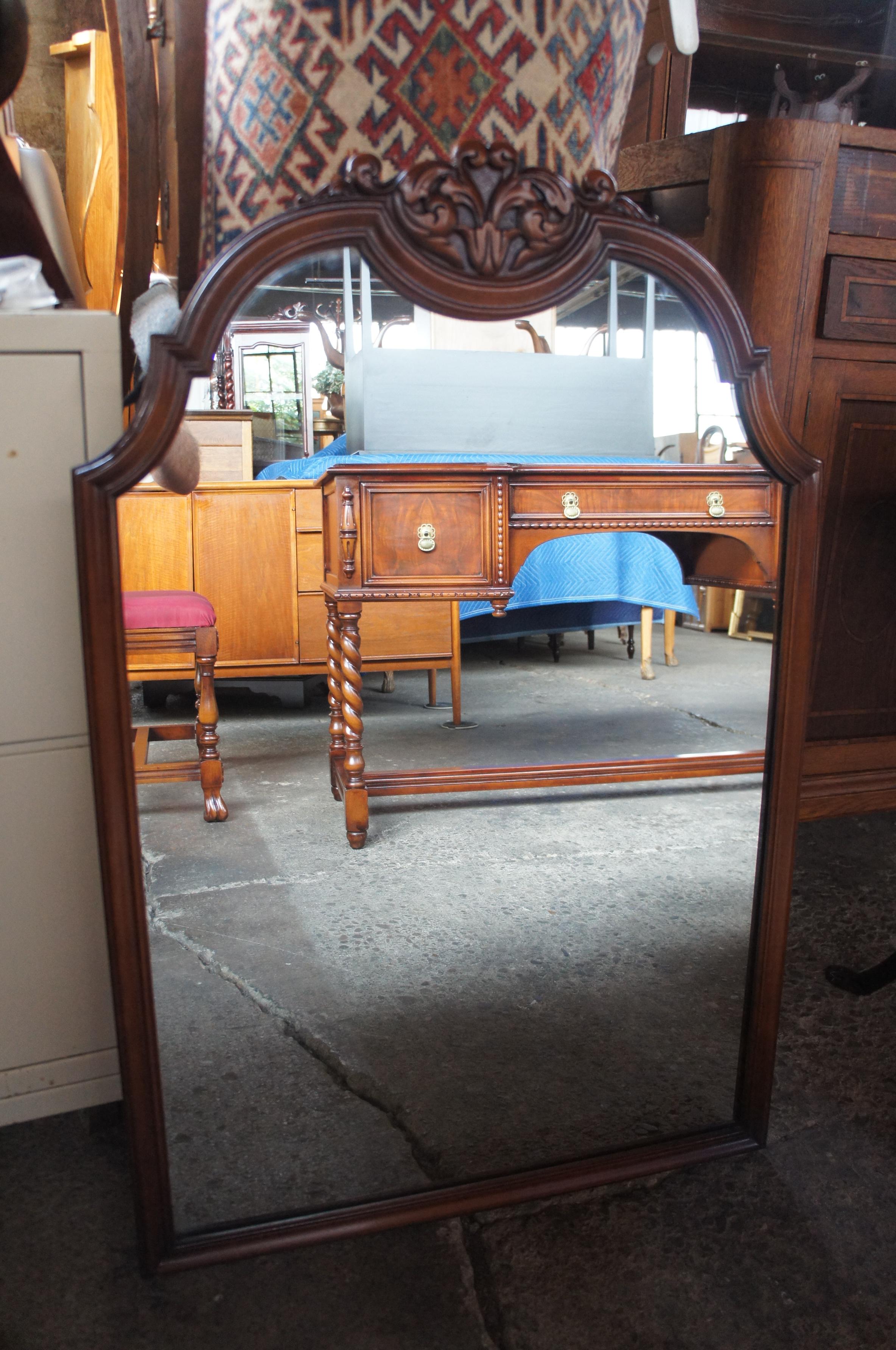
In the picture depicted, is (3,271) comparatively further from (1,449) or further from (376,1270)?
(376,1270)

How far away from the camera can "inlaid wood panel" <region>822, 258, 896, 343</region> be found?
1305 millimetres

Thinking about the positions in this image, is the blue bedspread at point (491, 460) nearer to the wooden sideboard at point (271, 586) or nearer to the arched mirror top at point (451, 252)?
the arched mirror top at point (451, 252)

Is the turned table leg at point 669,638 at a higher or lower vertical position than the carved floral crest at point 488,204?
lower

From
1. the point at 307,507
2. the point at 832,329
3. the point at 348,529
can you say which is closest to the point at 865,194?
the point at 832,329

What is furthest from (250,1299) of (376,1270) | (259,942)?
(259,942)

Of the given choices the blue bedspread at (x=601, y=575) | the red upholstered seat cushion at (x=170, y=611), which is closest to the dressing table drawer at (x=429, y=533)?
the red upholstered seat cushion at (x=170, y=611)

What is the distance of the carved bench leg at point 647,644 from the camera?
2672mm

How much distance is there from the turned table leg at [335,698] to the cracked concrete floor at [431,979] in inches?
2.7

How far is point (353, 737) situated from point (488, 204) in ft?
3.36

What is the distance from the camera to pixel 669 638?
8.97 ft

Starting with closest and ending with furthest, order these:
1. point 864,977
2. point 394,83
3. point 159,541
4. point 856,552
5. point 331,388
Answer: point 394,83 < point 864,977 < point 856,552 < point 331,388 < point 159,541

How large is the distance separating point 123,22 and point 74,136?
1.38 feet

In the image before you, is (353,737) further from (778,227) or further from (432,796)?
(778,227)

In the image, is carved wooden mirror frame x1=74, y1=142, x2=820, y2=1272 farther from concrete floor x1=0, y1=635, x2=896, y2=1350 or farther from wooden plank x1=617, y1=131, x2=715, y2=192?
wooden plank x1=617, y1=131, x2=715, y2=192
